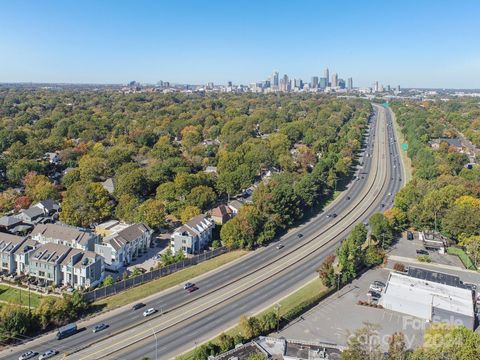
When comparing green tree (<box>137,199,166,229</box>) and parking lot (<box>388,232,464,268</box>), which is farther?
green tree (<box>137,199,166,229</box>)

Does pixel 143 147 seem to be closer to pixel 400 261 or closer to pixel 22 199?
pixel 22 199

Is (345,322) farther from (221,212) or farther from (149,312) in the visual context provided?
(221,212)

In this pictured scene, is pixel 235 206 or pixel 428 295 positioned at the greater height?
pixel 235 206

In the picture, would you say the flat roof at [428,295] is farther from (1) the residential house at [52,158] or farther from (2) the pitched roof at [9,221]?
(1) the residential house at [52,158]

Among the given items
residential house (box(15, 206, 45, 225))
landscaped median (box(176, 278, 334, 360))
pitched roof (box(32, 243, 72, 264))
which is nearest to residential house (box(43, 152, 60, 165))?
residential house (box(15, 206, 45, 225))

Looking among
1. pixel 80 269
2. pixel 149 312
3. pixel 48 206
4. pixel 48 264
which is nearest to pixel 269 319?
pixel 149 312

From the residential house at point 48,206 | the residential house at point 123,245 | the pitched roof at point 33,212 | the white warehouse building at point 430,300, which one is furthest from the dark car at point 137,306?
the residential house at point 48,206

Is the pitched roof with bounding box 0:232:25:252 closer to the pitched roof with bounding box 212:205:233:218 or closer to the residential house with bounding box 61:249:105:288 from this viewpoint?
the residential house with bounding box 61:249:105:288
